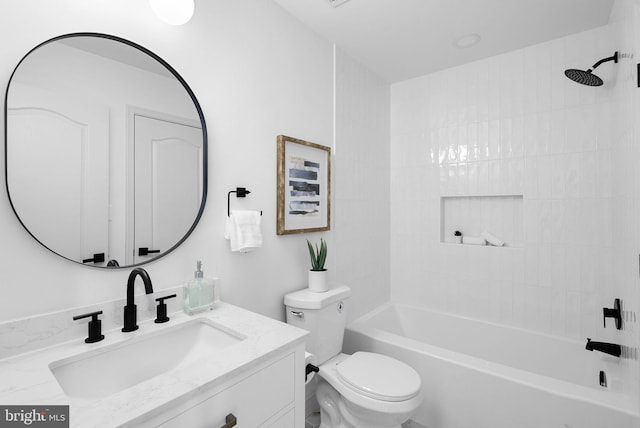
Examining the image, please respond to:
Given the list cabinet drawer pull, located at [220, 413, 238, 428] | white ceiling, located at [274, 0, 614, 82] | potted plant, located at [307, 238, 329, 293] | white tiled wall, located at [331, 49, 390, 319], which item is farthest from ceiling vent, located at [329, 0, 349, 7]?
cabinet drawer pull, located at [220, 413, 238, 428]

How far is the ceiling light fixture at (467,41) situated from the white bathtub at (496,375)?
2069mm

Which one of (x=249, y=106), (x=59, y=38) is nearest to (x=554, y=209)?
(x=249, y=106)

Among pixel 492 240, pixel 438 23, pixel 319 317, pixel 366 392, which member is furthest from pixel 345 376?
pixel 438 23

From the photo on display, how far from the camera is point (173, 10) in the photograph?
48.4 inches

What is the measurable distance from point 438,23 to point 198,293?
2.10 m

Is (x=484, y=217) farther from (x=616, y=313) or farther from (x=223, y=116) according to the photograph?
(x=223, y=116)

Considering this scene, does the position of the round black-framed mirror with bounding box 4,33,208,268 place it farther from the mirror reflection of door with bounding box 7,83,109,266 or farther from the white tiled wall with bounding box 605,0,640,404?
the white tiled wall with bounding box 605,0,640,404

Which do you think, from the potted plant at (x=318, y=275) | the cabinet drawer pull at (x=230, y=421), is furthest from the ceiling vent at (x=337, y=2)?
the cabinet drawer pull at (x=230, y=421)

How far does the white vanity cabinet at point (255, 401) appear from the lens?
0.78 m

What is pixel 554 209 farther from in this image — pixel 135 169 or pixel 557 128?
pixel 135 169

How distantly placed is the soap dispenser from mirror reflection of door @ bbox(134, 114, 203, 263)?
0.17 meters

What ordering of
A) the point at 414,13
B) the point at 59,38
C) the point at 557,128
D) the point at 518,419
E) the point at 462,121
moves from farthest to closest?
the point at 462,121, the point at 557,128, the point at 414,13, the point at 518,419, the point at 59,38

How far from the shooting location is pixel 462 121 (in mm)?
2570

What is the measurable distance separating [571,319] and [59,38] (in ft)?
10.2
